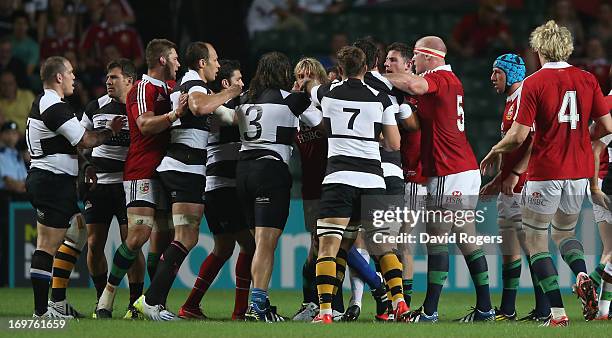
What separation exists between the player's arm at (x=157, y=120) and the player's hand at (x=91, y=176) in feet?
3.12

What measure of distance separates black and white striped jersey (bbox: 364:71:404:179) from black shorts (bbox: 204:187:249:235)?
4.31 feet

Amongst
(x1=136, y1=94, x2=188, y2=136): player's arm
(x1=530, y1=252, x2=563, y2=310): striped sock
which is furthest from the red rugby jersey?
(x1=530, y1=252, x2=563, y2=310): striped sock

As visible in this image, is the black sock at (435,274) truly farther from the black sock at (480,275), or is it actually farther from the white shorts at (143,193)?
the white shorts at (143,193)

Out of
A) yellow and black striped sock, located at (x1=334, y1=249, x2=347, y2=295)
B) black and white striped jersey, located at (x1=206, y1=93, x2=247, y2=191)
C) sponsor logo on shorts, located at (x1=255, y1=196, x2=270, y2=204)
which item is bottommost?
yellow and black striped sock, located at (x1=334, y1=249, x2=347, y2=295)

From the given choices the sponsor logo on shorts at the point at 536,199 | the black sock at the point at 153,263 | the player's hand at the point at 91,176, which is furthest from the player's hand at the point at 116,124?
the sponsor logo on shorts at the point at 536,199

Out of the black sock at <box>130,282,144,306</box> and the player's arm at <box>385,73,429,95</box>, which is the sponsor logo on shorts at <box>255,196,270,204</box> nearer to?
the player's arm at <box>385,73,429,95</box>

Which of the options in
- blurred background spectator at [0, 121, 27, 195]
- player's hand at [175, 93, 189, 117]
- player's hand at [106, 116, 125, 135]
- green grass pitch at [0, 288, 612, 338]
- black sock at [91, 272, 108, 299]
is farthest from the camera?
blurred background spectator at [0, 121, 27, 195]

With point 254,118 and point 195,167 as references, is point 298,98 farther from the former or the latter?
point 195,167

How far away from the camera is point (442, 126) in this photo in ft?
34.3

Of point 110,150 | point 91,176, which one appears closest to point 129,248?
point 91,176

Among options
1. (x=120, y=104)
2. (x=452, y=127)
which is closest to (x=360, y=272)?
(x=452, y=127)

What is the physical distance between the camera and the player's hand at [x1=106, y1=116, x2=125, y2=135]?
10919 mm

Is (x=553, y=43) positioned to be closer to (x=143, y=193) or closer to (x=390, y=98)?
(x=390, y=98)

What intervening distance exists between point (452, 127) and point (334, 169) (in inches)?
48.3
